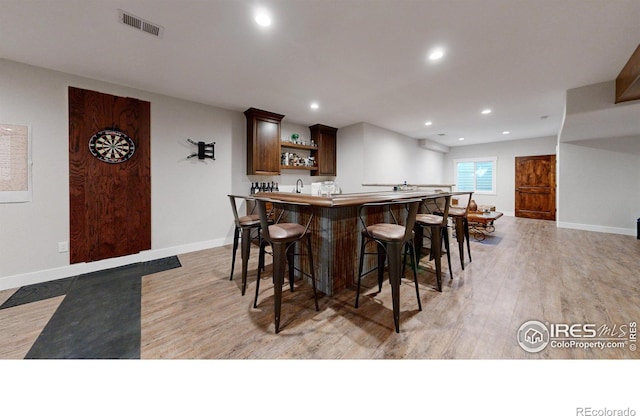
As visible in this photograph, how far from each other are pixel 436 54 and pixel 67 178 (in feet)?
15.5

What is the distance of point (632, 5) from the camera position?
1.83 metres

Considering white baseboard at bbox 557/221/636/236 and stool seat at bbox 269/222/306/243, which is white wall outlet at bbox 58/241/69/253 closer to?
stool seat at bbox 269/222/306/243

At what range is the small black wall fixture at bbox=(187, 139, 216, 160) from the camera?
3891 millimetres

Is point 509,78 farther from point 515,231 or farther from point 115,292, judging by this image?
point 115,292

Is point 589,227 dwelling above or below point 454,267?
above

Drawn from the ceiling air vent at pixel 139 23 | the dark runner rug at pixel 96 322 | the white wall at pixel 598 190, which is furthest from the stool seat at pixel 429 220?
the white wall at pixel 598 190

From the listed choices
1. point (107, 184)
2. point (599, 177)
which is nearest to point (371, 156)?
point (107, 184)

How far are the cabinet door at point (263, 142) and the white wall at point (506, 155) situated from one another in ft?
24.9

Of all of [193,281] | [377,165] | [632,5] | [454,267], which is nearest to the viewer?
[632,5]

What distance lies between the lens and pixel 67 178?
2.90 meters

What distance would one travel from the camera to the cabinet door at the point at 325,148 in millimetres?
5551

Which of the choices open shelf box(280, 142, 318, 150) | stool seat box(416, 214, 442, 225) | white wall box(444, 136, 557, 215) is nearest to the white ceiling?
open shelf box(280, 142, 318, 150)
